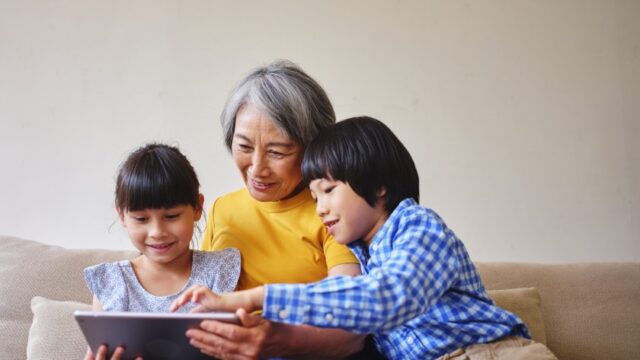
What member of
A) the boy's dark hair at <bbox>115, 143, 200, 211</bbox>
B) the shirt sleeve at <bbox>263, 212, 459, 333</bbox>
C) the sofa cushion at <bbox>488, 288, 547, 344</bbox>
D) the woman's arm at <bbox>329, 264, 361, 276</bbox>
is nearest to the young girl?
the boy's dark hair at <bbox>115, 143, 200, 211</bbox>

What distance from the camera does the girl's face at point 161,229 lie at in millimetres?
1624

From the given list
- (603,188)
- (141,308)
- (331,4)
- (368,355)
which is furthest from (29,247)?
(603,188)

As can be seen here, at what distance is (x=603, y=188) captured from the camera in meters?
2.54

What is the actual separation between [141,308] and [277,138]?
0.48 meters

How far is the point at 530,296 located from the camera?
195 cm

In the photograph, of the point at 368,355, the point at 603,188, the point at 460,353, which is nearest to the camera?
the point at 460,353

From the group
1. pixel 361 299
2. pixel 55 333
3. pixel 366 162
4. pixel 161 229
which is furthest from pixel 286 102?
pixel 55 333

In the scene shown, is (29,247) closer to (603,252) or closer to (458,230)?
(458,230)

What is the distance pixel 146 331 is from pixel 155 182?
0.44 metres

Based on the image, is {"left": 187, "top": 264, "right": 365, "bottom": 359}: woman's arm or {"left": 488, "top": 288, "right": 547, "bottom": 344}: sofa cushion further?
{"left": 488, "top": 288, "right": 547, "bottom": 344}: sofa cushion

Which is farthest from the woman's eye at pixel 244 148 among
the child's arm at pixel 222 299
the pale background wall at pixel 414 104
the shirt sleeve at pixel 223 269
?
the pale background wall at pixel 414 104

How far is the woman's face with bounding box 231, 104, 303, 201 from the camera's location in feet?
5.54

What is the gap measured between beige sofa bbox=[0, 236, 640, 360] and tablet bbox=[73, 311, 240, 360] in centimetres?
54

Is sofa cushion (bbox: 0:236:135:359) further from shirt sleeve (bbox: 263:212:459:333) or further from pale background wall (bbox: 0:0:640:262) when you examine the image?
shirt sleeve (bbox: 263:212:459:333)
